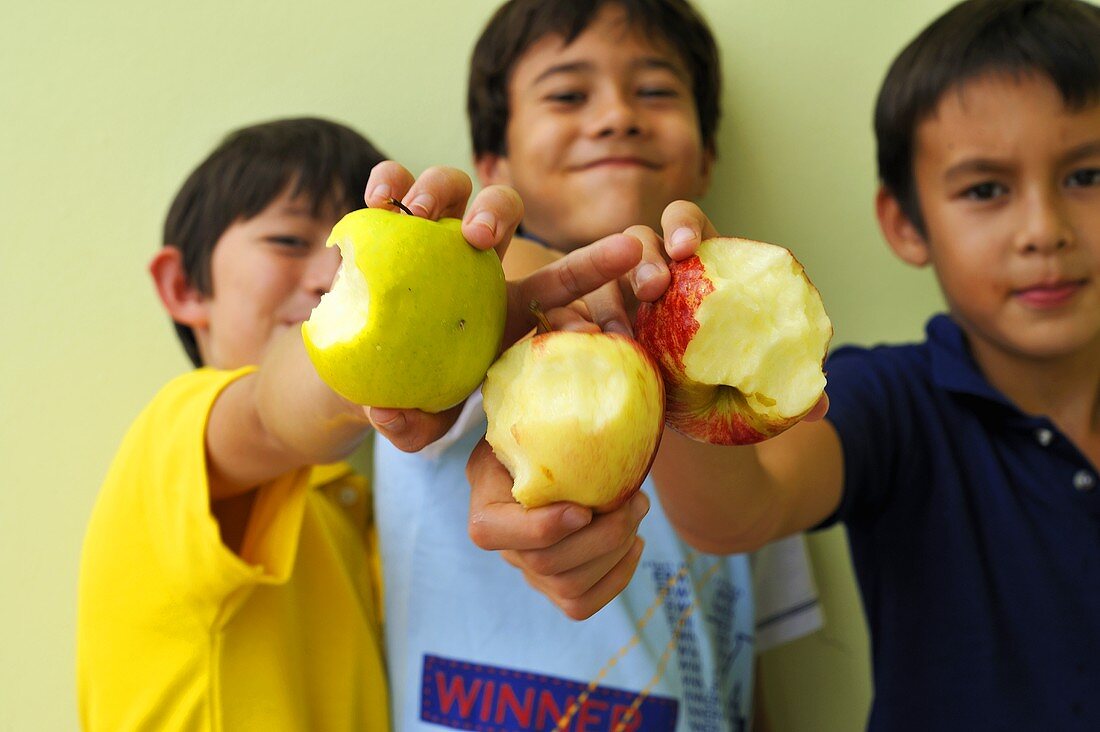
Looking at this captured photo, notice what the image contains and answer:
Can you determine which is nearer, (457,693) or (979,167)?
(457,693)

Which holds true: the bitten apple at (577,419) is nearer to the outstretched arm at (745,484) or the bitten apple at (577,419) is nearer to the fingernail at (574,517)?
the fingernail at (574,517)

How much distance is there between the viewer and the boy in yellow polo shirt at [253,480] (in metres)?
0.60

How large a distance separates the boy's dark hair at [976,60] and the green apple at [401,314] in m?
0.77

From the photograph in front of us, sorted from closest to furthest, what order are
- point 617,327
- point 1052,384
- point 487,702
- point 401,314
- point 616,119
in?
point 401,314 < point 617,327 < point 487,702 < point 616,119 < point 1052,384

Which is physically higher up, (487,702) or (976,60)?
(976,60)

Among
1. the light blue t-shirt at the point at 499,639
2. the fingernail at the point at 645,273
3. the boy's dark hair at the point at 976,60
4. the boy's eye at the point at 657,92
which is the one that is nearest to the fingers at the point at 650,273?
the fingernail at the point at 645,273

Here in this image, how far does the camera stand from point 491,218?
0.45 metres

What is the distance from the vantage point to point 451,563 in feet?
2.72

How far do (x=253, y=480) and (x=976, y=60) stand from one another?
893 mm

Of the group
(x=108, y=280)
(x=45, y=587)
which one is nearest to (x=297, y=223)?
(x=108, y=280)

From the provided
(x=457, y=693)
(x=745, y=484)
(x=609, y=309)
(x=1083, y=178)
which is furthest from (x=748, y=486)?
(x=1083, y=178)

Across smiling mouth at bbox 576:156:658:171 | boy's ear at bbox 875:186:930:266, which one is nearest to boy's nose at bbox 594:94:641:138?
smiling mouth at bbox 576:156:658:171

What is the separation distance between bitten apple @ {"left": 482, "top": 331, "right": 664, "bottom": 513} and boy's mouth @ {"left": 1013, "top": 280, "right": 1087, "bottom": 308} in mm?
653

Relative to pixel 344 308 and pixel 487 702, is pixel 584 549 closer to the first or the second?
pixel 344 308
